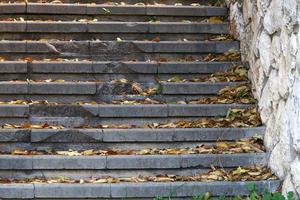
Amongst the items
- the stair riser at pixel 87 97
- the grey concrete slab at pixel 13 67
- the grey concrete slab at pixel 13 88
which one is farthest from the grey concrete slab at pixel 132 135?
the grey concrete slab at pixel 13 67

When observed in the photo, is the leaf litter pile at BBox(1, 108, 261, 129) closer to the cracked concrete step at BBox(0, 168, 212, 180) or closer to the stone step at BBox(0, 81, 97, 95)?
the stone step at BBox(0, 81, 97, 95)

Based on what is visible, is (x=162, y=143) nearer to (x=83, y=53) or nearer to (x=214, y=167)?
(x=214, y=167)

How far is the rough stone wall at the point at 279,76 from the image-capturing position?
5742mm

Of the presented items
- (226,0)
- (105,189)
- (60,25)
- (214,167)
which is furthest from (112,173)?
(226,0)

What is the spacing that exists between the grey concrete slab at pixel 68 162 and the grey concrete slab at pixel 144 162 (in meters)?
0.09

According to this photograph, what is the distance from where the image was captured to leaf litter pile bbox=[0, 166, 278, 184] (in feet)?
20.4

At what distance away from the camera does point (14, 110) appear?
6.93 m

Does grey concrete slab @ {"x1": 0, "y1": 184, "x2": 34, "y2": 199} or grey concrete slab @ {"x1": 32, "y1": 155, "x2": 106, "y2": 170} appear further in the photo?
grey concrete slab @ {"x1": 32, "y1": 155, "x2": 106, "y2": 170}

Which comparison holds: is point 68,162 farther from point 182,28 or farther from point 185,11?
point 185,11

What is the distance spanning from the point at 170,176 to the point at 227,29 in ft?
8.37

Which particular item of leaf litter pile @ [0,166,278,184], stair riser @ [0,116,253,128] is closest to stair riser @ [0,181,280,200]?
leaf litter pile @ [0,166,278,184]

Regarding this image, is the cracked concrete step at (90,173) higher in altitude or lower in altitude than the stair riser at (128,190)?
higher

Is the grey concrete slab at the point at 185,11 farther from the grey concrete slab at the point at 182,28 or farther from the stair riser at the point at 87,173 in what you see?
the stair riser at the point at 87,173

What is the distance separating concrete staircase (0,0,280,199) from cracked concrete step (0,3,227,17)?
0.01m
